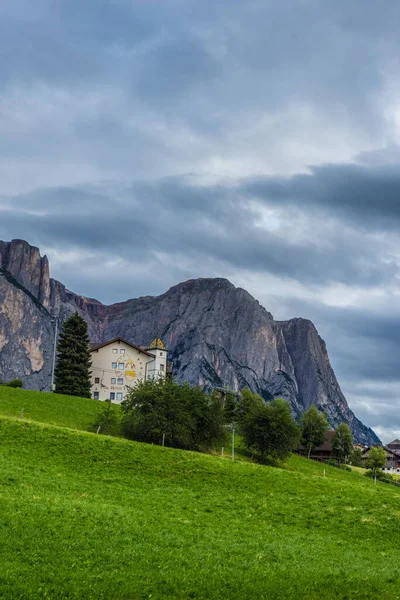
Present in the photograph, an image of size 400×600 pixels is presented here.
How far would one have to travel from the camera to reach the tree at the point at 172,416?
67.8 meters

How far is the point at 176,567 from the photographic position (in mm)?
22000

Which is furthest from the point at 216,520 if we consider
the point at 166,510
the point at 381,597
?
the point at 381,597

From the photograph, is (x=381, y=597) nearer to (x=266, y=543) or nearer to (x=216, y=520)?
(x=266, y=543)

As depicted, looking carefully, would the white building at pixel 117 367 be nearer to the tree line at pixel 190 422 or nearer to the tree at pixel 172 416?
the tree line at pixel 190 422

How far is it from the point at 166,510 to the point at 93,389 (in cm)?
9672

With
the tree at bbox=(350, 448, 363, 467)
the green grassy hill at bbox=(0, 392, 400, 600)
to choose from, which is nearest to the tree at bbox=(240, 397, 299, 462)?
the green grassy hill at bbox=(0, 392, 400, 600)

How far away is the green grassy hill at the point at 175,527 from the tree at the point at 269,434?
29.1m

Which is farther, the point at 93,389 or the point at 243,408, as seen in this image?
the point at 93,389

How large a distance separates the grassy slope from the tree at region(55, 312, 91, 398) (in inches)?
713

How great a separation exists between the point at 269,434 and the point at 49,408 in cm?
2834

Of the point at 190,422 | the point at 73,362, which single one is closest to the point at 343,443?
the point at 73,362

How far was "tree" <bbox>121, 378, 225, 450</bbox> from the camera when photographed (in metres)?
67.8

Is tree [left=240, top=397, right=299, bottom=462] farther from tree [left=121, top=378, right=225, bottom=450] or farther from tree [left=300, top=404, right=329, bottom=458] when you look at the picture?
tree [left=300, top=404, right=329, bottom=458]

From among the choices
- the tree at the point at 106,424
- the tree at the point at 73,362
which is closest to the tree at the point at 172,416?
the tree at the point at 106,424
